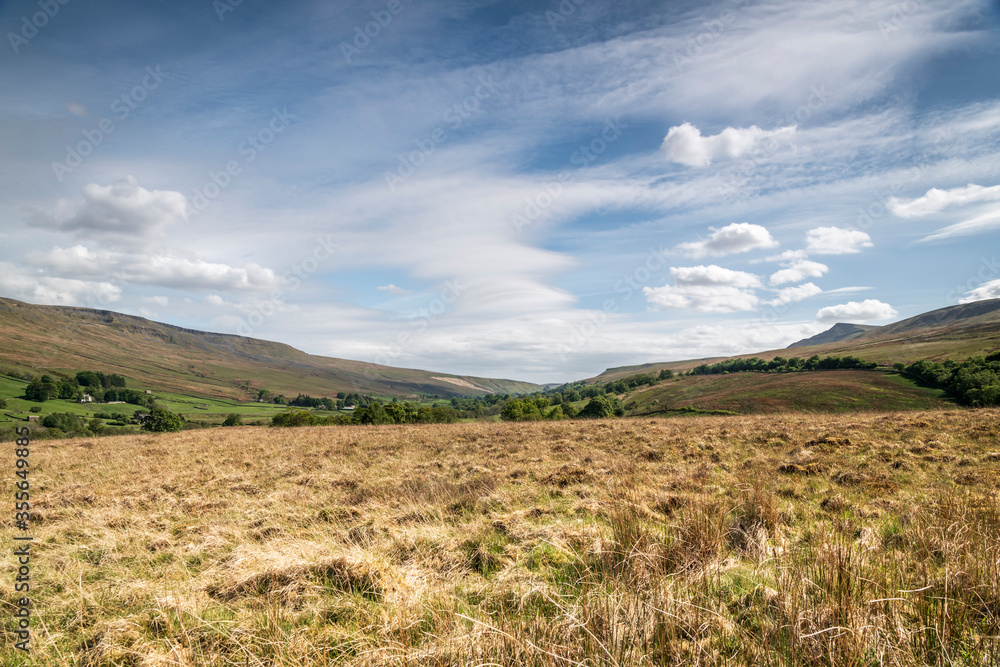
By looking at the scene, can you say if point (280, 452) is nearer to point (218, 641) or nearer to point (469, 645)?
point (218, 641)

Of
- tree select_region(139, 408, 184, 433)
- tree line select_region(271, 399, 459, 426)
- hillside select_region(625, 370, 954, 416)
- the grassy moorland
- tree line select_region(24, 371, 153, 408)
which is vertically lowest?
tree line select_region(24, 371, 153, 408)

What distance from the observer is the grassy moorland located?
309cm

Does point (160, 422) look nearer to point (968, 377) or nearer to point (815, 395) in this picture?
point (815, 395)

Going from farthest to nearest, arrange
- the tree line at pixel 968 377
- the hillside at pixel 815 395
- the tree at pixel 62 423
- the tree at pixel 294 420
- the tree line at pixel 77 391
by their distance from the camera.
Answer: the tree line at pixel 77 391
the hillside at pixel 815 395
the tree at pixel 62 423
the tree at pixel 294 420
the tree line at pixel 968 377

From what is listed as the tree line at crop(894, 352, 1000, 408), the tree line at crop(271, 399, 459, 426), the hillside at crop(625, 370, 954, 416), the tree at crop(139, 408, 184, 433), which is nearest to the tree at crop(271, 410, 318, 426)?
the tree line at crop(271, 399, 459, 426)

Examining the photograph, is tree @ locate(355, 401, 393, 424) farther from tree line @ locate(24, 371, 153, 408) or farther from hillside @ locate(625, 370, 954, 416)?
tree line @ locate(24, 371, 153, 408)

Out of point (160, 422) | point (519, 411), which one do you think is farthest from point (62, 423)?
point (519, 411)

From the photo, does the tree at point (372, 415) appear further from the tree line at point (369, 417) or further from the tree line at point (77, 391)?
the tree line at point (77, 391)

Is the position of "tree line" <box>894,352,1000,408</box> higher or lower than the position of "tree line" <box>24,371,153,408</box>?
higher

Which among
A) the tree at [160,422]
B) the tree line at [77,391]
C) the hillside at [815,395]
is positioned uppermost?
the hillside at [815,395]

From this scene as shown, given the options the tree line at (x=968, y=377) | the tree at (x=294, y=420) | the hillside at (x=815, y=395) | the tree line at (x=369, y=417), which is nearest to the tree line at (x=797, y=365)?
the hillside at (x=815, y=395)

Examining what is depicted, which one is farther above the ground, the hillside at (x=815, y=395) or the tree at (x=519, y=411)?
the hillside at (x=815, y=395)

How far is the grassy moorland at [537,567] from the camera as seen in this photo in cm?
309

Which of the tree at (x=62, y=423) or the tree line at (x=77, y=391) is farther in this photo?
the tree line at (x=77, y=391)
